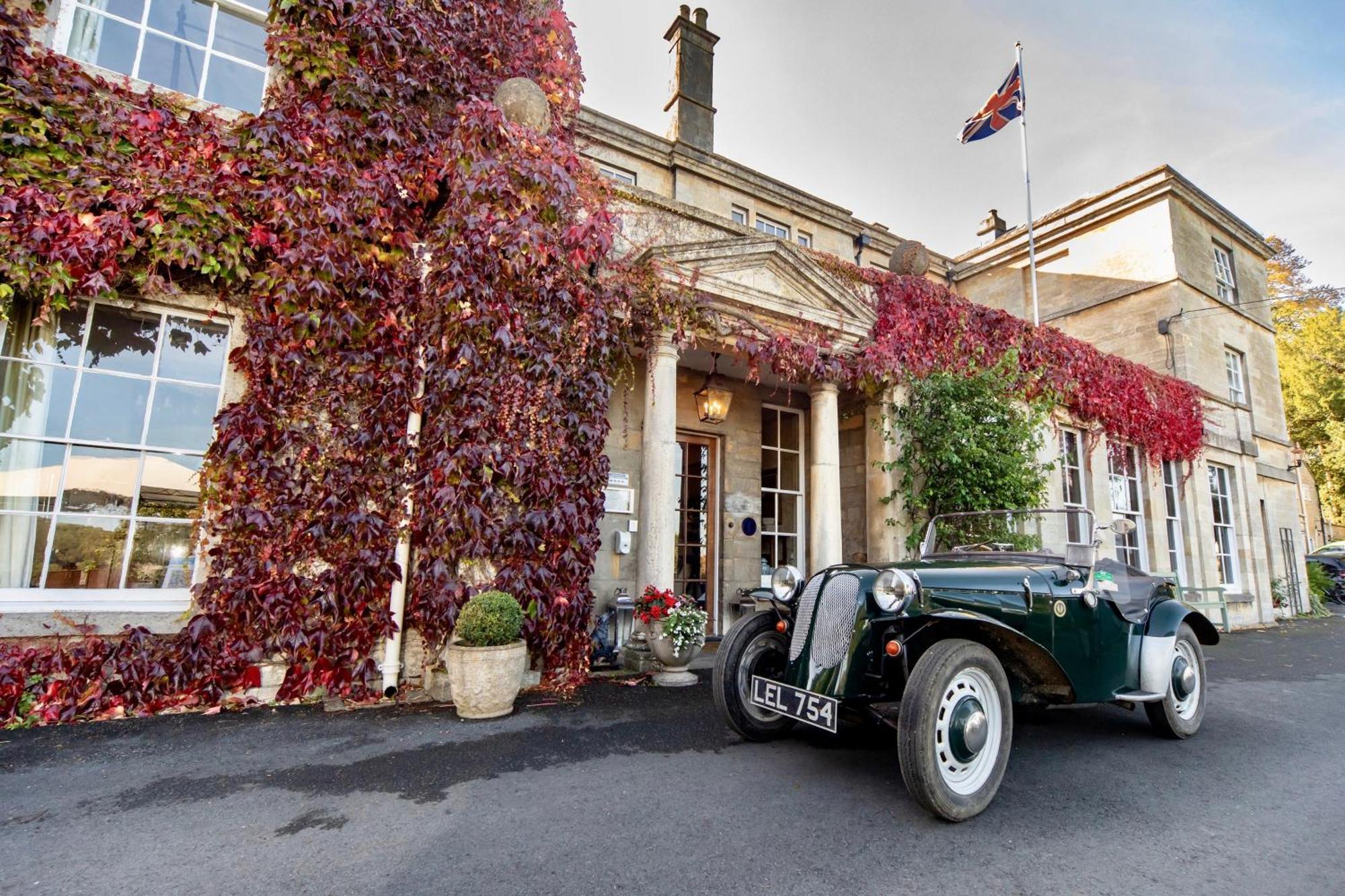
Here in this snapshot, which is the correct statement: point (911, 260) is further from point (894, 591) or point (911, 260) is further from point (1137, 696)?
point (894, 591)

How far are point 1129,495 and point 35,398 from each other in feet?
44.8

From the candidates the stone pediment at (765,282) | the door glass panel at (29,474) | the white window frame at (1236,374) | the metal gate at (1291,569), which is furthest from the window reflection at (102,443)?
the metal gate at (1291,569)

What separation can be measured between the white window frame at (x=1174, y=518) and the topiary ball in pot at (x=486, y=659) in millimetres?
11544

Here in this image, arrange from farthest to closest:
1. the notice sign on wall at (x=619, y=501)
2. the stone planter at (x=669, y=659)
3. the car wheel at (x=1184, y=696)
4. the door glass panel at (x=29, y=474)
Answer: the notice sign on wall at (x=619, y=501), the stone planter at (x=669, y=659), the door glass panel at (x=29, y=474), the car wheel at (x=1184, y=696)

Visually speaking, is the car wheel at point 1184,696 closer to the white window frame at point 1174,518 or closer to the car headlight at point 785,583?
the car headlight at point 785,583

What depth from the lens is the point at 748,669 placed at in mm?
3477

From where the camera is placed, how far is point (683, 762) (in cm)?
327

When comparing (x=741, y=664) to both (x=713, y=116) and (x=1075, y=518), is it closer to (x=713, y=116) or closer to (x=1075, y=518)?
(x=1075, y=518)

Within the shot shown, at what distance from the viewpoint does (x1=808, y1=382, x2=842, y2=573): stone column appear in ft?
21.8

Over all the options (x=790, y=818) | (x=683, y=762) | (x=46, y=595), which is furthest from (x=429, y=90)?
(x=790, y=818)

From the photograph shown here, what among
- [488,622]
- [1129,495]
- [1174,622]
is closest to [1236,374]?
[1129,495]

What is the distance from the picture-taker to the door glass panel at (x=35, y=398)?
421 cm

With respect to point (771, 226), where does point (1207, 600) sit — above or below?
below

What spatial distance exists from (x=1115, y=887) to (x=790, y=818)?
1.15m
